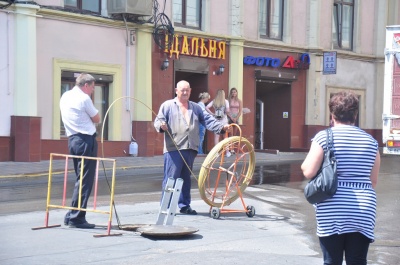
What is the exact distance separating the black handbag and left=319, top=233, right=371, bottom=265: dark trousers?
0.30m

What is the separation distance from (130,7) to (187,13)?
2.92 meters

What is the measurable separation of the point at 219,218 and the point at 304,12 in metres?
17.3

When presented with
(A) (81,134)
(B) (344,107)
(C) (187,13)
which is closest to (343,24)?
(C) (187,13)

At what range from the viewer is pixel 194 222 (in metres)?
9.15

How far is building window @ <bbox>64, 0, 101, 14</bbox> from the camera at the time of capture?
1937 cm

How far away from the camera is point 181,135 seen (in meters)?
9.43

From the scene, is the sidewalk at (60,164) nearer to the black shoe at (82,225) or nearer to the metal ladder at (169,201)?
the black shoe at (82,225)

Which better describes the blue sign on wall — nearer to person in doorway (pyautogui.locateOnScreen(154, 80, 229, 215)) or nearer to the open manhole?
person in doorway (pyautogui.locateOnScreen(154, 80, 229, 215))

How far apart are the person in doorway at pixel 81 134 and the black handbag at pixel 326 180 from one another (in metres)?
3.95

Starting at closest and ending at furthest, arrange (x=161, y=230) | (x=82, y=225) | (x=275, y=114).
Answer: (x=161, y=230) → (x=82, y=225) → (x=275, y=114)

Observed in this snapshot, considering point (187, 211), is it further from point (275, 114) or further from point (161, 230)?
point (275, 114)

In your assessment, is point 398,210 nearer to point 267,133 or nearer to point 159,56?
point 159,56

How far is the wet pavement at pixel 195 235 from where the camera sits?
713 centimetres

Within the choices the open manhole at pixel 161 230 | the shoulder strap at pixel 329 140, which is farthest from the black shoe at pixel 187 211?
the shoulder strap at pixel 329 140
